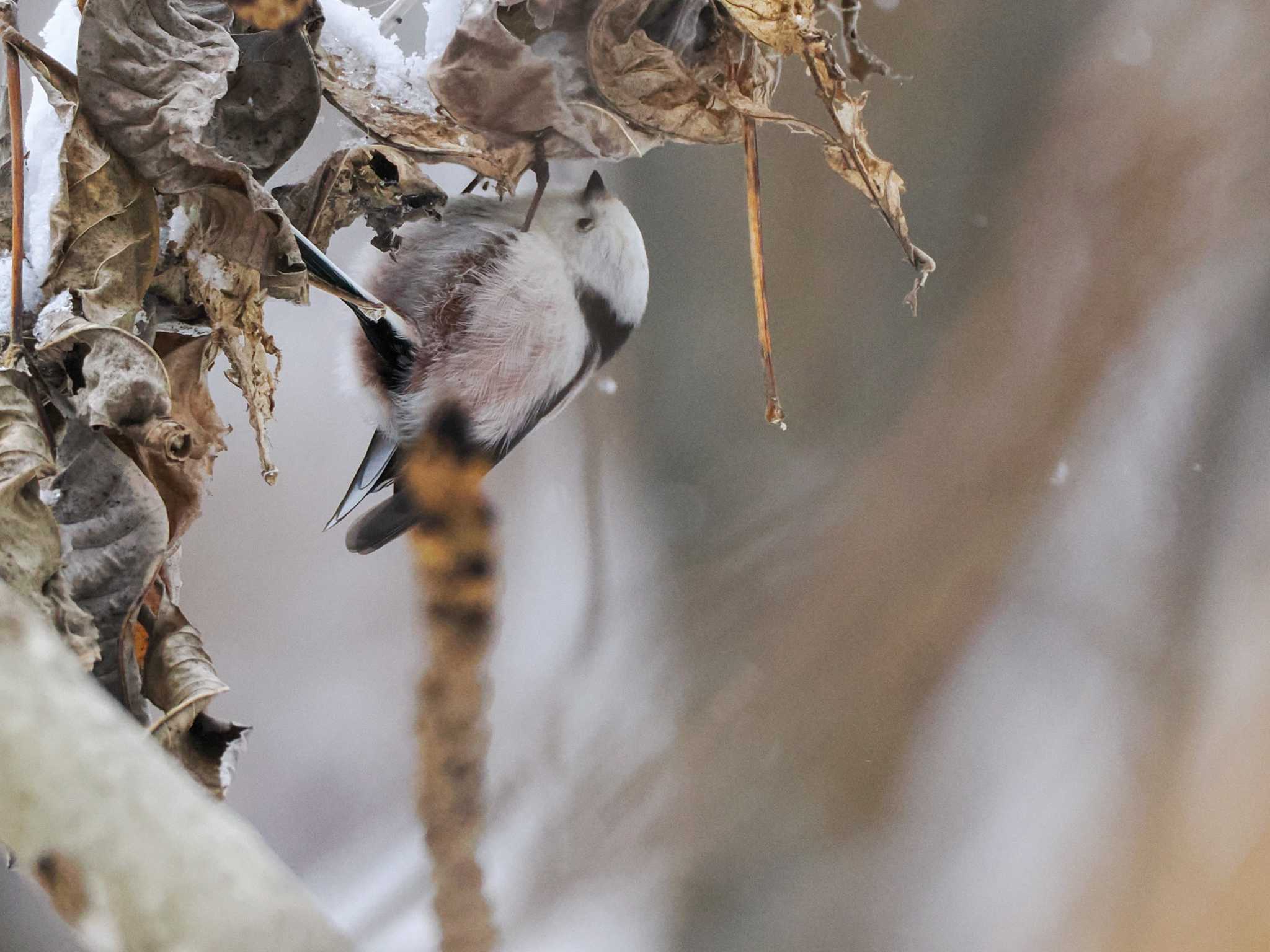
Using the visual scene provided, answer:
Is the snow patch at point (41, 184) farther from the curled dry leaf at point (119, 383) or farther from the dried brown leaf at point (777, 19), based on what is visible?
the dried brown leaf at point (777, 19)

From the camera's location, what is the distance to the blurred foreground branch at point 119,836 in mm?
103

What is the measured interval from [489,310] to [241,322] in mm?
89

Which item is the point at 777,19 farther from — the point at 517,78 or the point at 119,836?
the point at 119,836

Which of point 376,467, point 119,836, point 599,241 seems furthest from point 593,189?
point 119,836

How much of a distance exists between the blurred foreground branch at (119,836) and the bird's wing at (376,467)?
0.77 ft

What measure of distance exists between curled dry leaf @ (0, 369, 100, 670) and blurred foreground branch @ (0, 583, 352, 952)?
0.07 m

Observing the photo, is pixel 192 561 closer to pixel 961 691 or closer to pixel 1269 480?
pixel 961 691

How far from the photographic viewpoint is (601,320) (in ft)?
1.17

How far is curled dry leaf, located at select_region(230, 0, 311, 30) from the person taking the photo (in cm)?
23

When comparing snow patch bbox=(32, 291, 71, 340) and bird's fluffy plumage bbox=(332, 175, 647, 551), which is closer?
snow patch bbox=(32, 291, 71, 340)

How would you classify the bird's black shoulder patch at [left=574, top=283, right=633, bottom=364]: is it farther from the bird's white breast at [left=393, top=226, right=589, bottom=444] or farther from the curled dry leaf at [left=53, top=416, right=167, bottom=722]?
the curled dry leaf at [left=53, top=416, right=167, bottom=722]

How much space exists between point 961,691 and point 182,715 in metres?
0.43

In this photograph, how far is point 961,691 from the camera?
543 millimetres

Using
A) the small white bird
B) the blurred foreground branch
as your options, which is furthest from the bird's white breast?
the blurred foreground branch
